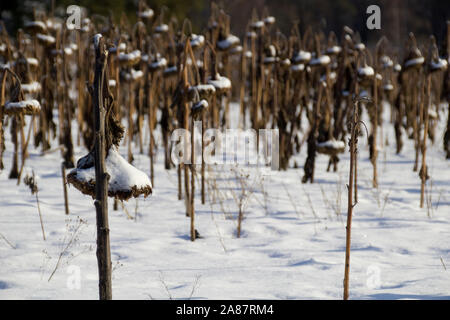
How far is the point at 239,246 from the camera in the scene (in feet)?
8.66

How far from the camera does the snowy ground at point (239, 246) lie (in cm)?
202

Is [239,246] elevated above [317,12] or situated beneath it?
situated beneath

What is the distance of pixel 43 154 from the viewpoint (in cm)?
460

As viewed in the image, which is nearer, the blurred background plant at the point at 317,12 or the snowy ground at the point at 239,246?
the snowy ground at the point at 239,246

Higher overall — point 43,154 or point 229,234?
point 43,154

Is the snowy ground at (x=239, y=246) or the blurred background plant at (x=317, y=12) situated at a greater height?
the blurred background plant at (x=317, y=12)

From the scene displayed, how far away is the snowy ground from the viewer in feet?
6.64

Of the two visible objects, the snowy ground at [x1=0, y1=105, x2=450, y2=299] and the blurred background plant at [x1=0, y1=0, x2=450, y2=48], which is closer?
the snowy ground at [x1=0, y1=105, x2=450, y2=299]

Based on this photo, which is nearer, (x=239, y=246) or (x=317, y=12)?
(x=239, y=246)

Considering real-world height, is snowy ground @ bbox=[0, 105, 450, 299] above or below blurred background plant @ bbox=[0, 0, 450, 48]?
below
